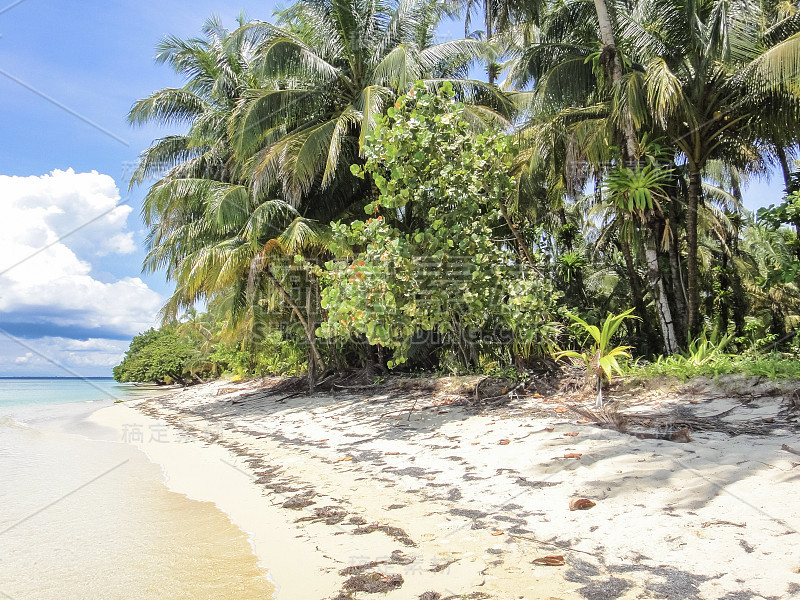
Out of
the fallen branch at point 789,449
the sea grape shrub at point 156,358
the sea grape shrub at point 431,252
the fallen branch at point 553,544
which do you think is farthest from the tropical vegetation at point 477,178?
the sea grape shrub at point 156,358

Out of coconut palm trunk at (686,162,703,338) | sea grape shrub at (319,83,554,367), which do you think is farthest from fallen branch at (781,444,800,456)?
coconut palm trunk at (686,162,703,338)

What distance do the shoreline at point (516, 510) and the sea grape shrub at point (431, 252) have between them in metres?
1.34

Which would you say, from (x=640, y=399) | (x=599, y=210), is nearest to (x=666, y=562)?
(x=640, y=399)

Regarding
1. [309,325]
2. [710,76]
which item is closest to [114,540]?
[309,325]

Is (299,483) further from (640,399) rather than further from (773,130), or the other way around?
(773,130)

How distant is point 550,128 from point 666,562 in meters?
8.40

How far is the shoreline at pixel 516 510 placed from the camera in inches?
94.8

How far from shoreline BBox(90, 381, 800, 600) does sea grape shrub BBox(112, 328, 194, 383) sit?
22.3 metres

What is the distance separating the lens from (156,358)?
28.1 metres

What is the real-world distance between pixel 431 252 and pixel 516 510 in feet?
12.2

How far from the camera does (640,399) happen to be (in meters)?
5.98

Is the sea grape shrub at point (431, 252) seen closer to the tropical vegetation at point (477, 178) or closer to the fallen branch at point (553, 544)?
the tropical vegetation at point (477, 178)

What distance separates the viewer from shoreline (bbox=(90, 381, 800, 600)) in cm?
241

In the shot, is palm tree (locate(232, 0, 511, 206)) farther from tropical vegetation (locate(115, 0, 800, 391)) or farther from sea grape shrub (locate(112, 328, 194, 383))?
sea grape shrub (locate(112, 328, 194, 383))
